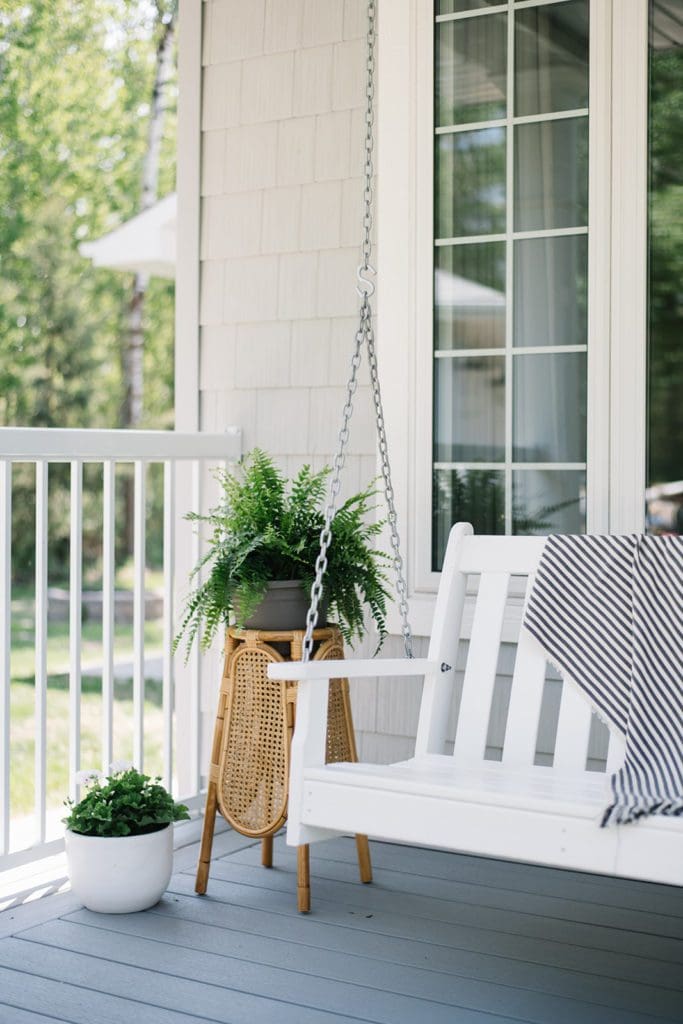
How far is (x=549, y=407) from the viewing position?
10.6ft

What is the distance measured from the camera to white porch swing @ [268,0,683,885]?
206cm

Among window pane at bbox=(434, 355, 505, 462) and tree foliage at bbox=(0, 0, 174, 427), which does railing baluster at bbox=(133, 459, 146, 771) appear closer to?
window pane at bbox=(434, 355, 505, 462)

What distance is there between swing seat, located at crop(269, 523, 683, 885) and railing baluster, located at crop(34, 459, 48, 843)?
0.92 metres

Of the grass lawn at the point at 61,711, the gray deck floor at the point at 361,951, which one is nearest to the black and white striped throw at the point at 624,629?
the gray deck floor at the point at 361,951

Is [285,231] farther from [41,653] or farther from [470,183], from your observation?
[41,653]

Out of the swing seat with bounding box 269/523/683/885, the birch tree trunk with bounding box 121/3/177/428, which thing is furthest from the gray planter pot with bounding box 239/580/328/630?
the birch tree trunk with bounding box 121/3/177/428

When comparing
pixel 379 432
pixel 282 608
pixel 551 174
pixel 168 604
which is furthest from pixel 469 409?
pixel 168 604

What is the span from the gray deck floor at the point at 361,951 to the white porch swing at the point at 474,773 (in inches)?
12.6

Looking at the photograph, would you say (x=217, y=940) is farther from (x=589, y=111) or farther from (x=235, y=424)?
(x=589, y=111)

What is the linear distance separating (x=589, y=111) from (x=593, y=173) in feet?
0.52

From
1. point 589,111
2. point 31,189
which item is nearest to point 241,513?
point 589,111

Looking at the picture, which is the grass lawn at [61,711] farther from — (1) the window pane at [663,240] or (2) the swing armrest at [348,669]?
Answer: (1) the window pane at [663,240]

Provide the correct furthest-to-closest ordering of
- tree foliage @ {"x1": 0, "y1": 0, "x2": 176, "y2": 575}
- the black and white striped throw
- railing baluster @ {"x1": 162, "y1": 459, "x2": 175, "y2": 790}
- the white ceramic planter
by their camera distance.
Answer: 1. tree foliage @ {"x1": 0, "y1": 0, "x2": 176, "y2": 575}
2. railing baluster @ {"x1": 162, "y1": 459, "x2": 175, "y2": 790}
3. the white ceramic planter
4. the black and white striped throw

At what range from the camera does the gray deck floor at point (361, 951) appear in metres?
2.34
